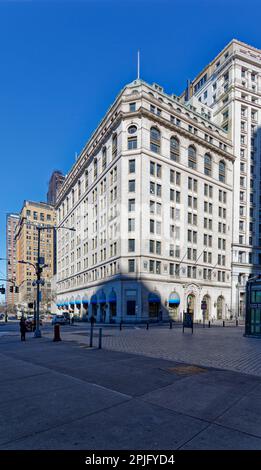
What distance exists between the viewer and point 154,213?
45344mm

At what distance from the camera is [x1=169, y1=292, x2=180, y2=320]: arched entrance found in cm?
4602

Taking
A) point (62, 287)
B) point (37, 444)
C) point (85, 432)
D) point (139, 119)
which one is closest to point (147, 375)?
point (85, 432)

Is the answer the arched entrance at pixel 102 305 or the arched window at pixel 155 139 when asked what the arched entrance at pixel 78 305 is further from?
the arched window at pixel 155 139

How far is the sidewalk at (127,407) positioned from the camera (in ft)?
14.1

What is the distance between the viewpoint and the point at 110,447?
13.3 ft

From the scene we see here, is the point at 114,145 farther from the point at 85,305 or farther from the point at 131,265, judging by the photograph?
the point at 85,305

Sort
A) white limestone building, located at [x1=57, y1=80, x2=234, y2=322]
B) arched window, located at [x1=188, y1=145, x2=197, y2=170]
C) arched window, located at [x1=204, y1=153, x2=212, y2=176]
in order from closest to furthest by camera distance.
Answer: white limestone building, located at [x1=57, y1=80, x2=234, y2=322] < arched window, located at [x1=188, y1=145, x2=197, y2=170] < arched window, located at [x1=204, y1=153, x2=212, y2=176]

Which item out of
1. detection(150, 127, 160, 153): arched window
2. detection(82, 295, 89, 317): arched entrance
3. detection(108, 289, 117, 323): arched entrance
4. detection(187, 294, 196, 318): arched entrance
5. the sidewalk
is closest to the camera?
the sidewalk

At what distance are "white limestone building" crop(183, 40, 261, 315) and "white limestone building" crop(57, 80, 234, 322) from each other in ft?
7.46

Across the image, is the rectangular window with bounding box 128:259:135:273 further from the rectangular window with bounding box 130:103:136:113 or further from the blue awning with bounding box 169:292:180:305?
the rectangular window with bounding box 130:103:136:113

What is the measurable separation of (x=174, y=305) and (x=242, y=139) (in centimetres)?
3990

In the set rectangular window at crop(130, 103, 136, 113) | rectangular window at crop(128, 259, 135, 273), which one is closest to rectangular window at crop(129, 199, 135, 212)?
rectangular window at crop(128, 259, 135, 273)

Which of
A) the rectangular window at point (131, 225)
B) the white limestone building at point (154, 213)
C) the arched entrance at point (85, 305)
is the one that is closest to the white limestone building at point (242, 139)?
the white limestone building at point (154, 213)

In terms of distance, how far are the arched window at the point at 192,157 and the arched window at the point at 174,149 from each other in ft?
10.4
